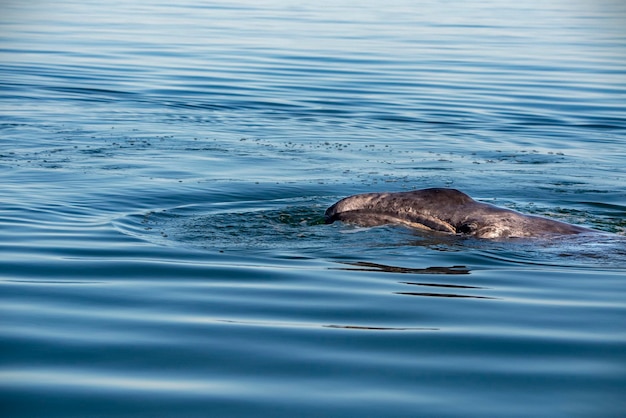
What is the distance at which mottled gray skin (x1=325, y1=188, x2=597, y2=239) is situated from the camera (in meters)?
9.72

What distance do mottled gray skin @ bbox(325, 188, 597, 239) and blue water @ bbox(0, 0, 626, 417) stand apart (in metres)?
0.19

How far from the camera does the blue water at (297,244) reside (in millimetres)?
5828

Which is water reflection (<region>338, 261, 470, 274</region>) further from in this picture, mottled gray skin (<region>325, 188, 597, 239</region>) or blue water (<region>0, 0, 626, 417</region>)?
mottled gray skin (<region>325, 188, 597, 239</region>)

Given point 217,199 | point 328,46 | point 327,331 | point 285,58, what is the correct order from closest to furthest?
1. point 327,331
2. point 217,199
3. point 285,58
4. point 328,46

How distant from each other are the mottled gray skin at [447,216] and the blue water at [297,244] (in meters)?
0.19

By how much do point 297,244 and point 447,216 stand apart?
1.37 meters

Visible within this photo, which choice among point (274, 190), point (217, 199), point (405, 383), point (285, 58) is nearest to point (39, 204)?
point (217, 199)

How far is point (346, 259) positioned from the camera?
9.09 metres

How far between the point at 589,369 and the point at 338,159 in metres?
9.18

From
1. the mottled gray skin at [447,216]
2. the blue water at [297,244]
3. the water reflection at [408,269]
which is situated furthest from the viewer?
the mottled gray skin at [447,216]

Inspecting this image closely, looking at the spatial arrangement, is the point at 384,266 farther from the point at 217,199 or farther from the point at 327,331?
the point at 217,199

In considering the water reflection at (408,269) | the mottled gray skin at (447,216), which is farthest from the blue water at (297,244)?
the mottled gray skin at (447,216)

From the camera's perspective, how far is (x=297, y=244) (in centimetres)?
970

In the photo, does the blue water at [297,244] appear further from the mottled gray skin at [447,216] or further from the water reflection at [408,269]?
the mottled gray skin at [447,216]
